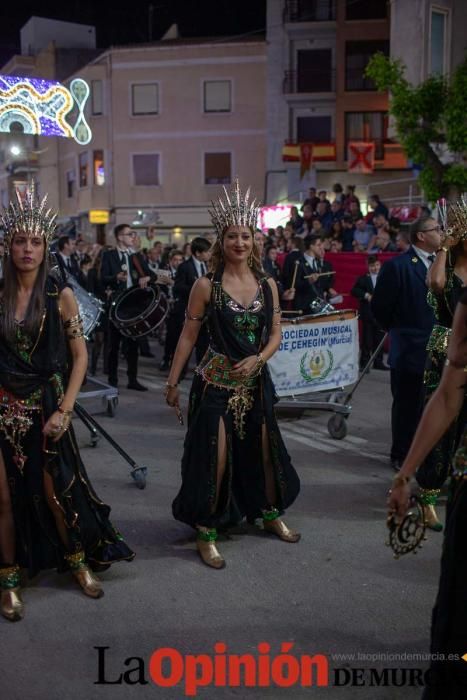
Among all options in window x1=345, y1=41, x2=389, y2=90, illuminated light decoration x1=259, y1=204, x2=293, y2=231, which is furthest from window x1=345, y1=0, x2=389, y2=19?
illuminated light decoration x1=259, y1=204, x2=293, y2=231

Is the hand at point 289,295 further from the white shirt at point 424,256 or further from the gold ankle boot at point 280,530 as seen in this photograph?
the gold ankle boot at point 280,530

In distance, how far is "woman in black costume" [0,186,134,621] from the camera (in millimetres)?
4305

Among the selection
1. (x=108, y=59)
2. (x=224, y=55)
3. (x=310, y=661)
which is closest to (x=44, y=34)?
(x=108, y=59)

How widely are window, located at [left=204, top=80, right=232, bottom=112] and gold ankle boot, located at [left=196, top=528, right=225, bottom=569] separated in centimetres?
3497

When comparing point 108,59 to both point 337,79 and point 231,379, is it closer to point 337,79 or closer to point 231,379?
point 337,79

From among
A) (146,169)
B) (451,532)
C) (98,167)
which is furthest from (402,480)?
(98,167)

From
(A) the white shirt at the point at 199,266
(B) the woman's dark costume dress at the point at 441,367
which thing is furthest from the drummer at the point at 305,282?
(B) the woman's dark costume dress at the point at 441,367

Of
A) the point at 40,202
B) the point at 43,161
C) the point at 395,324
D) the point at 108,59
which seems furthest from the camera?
the point at 43,161

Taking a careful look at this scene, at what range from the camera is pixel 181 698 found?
11.6 feet

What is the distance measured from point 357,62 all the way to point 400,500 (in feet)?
117

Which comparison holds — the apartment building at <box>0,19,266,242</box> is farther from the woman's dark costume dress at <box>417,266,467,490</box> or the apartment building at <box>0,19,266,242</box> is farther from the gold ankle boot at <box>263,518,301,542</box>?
the gold ankle boot at <box>263,518,301,542</box>

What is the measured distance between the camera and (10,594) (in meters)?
4.33

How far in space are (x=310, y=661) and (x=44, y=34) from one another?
4908cm

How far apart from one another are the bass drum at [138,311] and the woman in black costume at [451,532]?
7.51 metres
